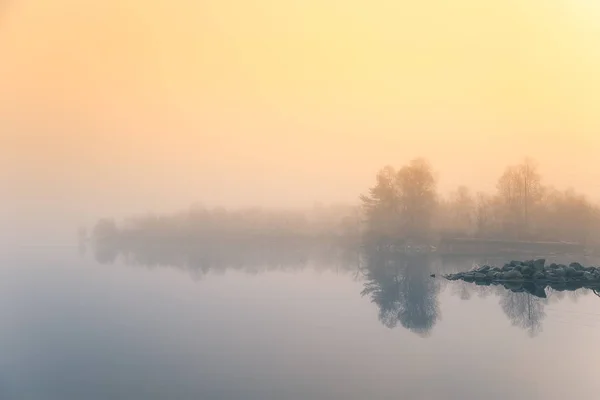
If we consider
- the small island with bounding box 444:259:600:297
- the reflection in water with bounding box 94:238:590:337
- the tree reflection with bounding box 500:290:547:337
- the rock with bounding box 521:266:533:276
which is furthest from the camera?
the rock with bounding box 521:266:533:276

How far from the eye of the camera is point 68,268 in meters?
12.6

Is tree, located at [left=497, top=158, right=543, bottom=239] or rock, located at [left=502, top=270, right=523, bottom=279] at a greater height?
tree, located at [left=497, top=158, right=543, bottom=239]

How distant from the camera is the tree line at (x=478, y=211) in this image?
16891 millimetres

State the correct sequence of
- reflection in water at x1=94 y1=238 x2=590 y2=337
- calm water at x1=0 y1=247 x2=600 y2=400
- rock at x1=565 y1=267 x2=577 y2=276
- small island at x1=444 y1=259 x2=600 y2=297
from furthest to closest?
rock at x1=565 y1=267 x2=577 y2=276, small island at x1=444 y1=259 x2=600 y2=297, reflection in water at x1=94 y1=238 x2=590 y2=337, calm water at x1=0 y1=247 x2=600 y2=400

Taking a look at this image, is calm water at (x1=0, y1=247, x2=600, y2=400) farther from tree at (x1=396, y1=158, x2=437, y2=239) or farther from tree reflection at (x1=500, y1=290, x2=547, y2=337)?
tree at (x1=396, y1=158, x2=437, y2=239)

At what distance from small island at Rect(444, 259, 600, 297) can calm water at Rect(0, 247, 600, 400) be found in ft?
2.95

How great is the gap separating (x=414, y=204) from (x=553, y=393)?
16077mm

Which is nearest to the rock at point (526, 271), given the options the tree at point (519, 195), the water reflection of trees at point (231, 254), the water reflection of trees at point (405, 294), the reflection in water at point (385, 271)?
the reflection in water at point (385, 271)

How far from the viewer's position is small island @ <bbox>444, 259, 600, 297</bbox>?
30.5 ft

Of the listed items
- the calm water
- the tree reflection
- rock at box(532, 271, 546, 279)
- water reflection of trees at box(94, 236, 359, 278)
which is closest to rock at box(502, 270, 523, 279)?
rock at box(532, 271, 546, 279)

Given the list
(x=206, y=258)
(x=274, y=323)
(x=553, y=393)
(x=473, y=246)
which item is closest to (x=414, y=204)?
(x=473, y=246)

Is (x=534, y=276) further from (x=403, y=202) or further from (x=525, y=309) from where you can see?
(x=403, y=202)

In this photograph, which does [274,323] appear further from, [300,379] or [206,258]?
[206,258]

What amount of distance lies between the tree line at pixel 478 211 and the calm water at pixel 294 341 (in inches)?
379
